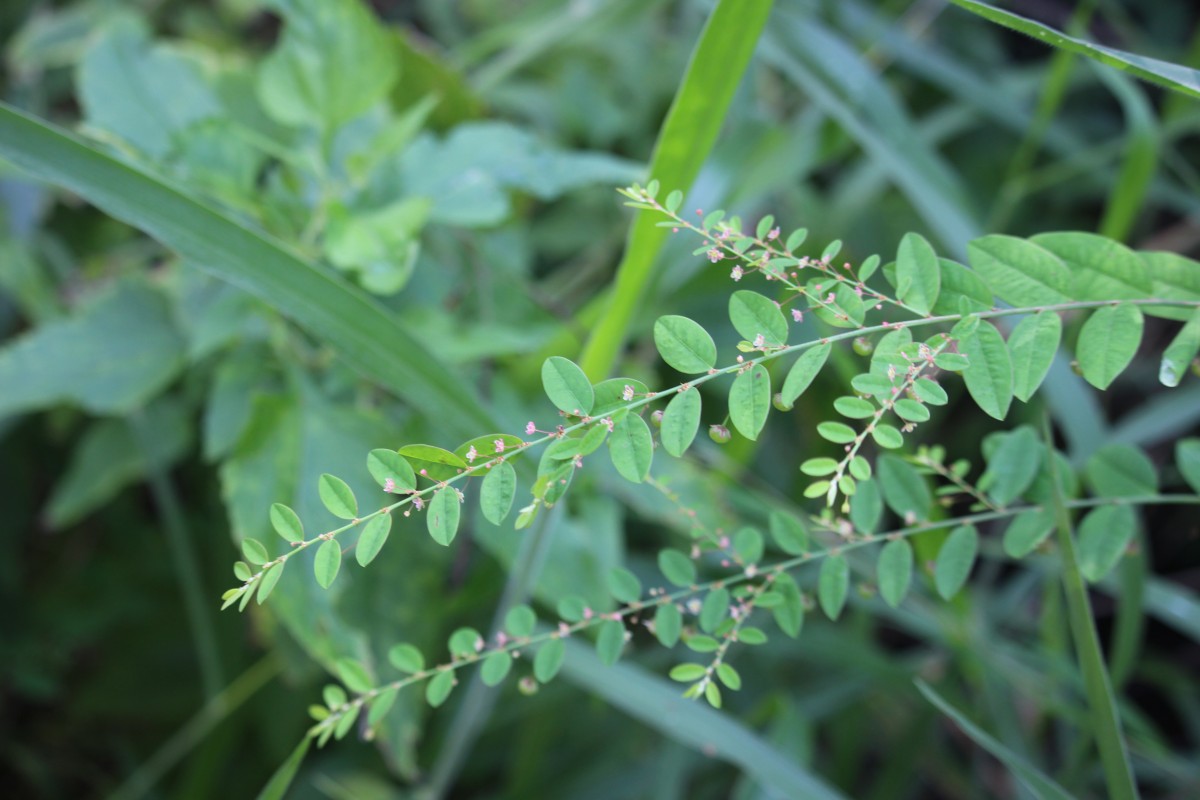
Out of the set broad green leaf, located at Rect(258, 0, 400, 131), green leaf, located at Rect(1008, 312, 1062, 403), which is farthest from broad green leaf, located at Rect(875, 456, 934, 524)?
broad green leaf, located at Rect(258, 0, 400, 131)

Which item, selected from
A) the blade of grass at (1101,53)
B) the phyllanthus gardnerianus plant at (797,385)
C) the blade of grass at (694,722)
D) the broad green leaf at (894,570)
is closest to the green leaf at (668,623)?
the phyllanthus gardnerianus plant at (797,385)

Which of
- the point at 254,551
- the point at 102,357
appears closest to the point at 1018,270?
the point at 254,551

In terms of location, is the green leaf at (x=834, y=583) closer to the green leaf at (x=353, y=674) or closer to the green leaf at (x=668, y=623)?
the green leaf at (x=668, y=623)

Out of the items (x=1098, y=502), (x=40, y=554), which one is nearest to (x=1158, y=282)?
(x=1098, y=502)

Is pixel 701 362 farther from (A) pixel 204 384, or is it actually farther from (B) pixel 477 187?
(A) pixel 204 384

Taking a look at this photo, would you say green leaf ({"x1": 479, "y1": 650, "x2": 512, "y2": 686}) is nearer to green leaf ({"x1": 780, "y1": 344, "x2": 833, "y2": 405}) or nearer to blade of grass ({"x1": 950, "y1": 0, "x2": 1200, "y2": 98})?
green leaf ({"x1": 780, "y1": 344, "x2": 833, "y2": 405})
